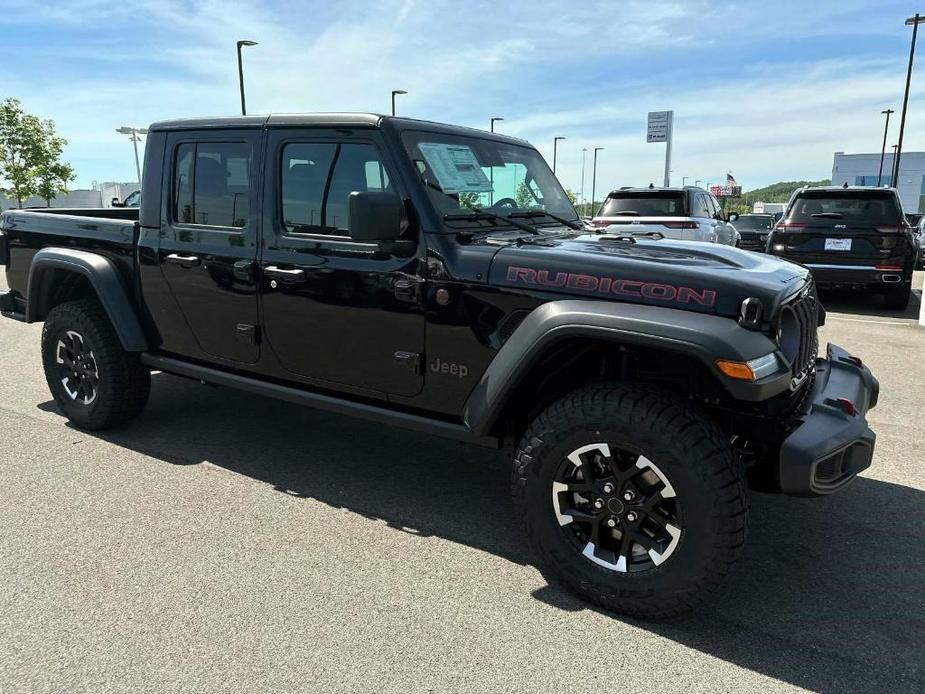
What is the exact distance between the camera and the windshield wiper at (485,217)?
3.05m

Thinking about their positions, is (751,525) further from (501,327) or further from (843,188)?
(843,188)

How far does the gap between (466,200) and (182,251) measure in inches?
66.4

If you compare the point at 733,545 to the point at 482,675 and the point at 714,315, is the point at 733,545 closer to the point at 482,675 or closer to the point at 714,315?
the point at 714,315

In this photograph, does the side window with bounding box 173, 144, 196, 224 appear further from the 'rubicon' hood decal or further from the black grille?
the black grille

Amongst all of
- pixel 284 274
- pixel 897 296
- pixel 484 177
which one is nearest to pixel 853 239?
pixel 897 296

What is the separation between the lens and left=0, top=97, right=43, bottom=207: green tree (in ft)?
106

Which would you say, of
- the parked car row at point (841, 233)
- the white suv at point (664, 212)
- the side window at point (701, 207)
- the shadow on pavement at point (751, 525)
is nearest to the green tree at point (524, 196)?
the shadow on pavement at point (751, 525)

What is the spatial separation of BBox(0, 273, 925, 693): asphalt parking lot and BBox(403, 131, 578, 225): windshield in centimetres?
153

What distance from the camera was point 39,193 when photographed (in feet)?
112

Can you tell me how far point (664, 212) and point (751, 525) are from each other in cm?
762

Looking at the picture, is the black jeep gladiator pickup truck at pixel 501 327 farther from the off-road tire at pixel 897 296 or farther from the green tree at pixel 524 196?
the off-road tire at pixel 897 296

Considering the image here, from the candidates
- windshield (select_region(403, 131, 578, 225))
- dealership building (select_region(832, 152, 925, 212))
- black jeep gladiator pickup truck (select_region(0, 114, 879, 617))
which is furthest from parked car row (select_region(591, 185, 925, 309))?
dealership building (select_region(832, 152, 925, 212))

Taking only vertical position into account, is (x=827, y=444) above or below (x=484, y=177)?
below

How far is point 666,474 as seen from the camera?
2.39 m
